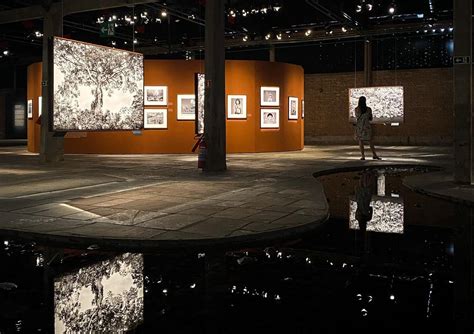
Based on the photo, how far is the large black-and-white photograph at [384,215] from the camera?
771cm

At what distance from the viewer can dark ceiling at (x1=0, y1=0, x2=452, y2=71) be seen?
25.8 metres

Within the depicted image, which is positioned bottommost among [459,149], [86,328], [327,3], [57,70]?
[86,328]

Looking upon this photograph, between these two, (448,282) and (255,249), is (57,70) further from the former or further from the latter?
(448,282)

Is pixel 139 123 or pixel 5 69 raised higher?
pixel 5 69

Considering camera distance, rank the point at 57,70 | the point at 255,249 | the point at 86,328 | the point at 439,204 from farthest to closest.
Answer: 1. the point at 57,70
2. the point at 439,204
3. the point at 255,249
4. the point at 86,328

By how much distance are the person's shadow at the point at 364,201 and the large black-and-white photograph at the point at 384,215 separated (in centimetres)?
6

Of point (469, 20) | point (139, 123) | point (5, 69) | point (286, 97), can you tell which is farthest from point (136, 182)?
point (5, 69)

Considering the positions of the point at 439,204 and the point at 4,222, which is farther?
the point at 439,204

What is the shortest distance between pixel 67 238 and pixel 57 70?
28.1 ft

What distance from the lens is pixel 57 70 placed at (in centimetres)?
1410

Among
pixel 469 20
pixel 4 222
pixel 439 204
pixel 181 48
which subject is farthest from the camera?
pixel 181 48

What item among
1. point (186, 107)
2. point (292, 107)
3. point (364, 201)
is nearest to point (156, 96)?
point (186, 107)

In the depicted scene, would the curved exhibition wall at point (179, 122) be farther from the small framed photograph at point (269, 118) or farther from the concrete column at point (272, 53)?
the concrete column at point (272, 53)

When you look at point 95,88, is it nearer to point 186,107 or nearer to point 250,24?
point 186,107
